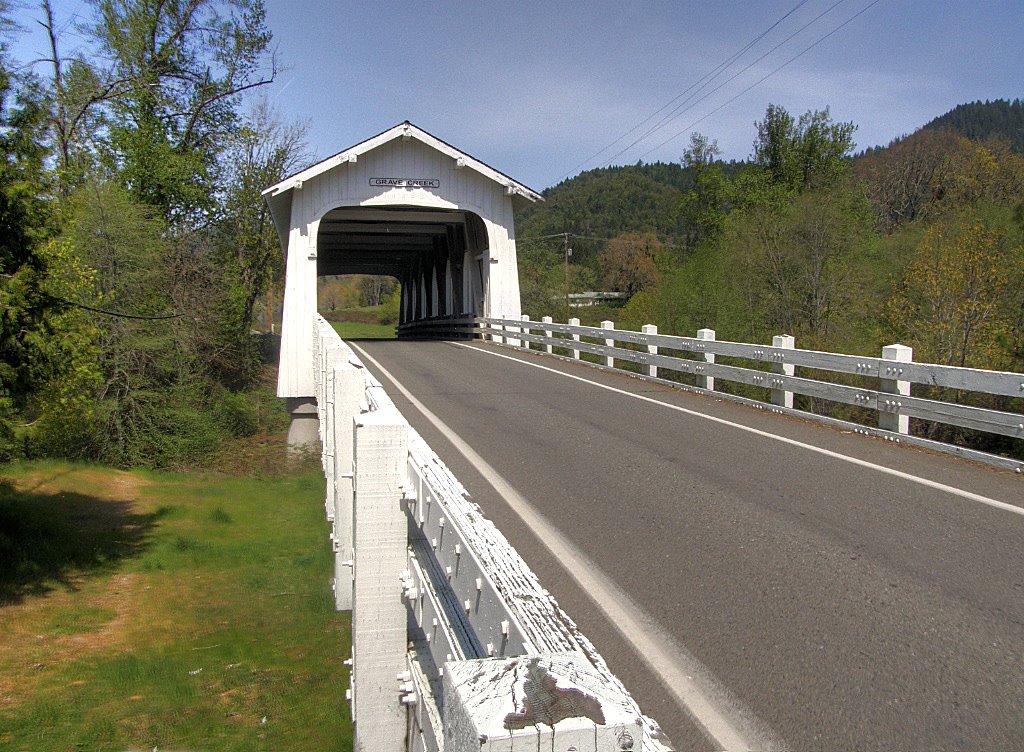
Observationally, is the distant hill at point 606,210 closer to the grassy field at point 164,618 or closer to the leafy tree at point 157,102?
the leafy tree at point 157,102

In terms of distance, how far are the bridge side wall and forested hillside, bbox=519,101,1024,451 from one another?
783 centimetres

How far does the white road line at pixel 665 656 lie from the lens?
10.5ft

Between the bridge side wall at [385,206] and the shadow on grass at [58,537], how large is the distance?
509 centimetres

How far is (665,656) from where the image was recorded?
3863 millimetres

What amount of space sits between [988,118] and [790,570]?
438 ft

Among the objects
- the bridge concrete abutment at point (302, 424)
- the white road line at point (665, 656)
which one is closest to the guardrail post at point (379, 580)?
the white road line at point (665, 656)

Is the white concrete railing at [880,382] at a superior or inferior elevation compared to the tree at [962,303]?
inferior

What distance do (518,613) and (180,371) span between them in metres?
25.5

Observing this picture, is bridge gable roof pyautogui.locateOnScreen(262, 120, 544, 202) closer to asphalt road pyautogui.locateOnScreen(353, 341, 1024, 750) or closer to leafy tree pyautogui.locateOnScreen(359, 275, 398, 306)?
asphalt road pyautogui.locateOnScreen(353, 341, 1024, 750)

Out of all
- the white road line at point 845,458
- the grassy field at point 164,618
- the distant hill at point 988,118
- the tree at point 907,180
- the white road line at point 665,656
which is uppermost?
the distant hill at point 988,118

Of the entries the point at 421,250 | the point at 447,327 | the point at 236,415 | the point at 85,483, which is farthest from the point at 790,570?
the point at 421,250

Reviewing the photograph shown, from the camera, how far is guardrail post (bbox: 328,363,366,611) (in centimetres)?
548

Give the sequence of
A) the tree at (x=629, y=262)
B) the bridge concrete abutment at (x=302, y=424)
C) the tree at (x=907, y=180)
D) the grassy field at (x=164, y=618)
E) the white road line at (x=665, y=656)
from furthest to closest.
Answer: the tree at (x=629, y=262) → the tree at (x=907, y=180) → the bridge concrete abutment at (x=302, y=424) → the grassy field at (x=164, y=618) → the white road line at (x=665, y=656)

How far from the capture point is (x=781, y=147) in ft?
185
